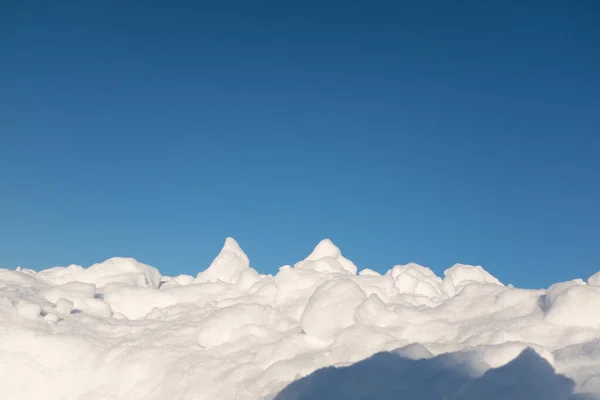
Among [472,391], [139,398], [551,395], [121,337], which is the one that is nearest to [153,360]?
[139,398]

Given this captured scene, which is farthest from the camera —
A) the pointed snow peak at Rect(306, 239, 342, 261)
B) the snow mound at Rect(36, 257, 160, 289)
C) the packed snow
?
the pointed snow peak at Rect(306, 239, 342, 261)

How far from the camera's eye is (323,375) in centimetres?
1103

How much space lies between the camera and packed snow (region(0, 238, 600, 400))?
9.87 meters

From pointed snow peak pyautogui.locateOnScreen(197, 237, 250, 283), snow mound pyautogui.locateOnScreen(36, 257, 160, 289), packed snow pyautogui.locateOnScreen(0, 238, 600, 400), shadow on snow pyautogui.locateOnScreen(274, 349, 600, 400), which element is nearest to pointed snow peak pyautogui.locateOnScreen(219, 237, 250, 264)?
pointed snow peak pyautogui.locateOnScreen(197, 237, 250, 283)

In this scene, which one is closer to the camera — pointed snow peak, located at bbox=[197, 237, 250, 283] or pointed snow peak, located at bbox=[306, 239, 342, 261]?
pointed snow peak, located at bbox=[306, 239, 342, 261]

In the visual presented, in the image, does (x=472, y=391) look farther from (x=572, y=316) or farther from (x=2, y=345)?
(x=2, y=345)

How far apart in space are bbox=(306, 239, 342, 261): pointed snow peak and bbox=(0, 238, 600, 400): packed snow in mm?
2998

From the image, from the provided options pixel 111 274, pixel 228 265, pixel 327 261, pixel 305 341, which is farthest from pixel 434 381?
pixel 111 274

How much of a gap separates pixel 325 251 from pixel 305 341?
11.9 metres

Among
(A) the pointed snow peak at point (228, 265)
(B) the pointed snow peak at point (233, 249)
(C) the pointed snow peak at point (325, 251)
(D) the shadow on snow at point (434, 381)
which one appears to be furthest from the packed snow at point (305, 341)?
(B) the pointed snow peak at point (233, 249)

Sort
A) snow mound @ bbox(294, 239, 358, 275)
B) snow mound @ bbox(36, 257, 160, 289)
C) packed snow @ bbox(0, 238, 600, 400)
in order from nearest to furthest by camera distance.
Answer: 1. packed snow @ bbox(0, 238, 600, 400)
2. snow mound @ bbox(294, 239, 358, 275)
3. snow mound @ bbox(36, 257, 160, 289)

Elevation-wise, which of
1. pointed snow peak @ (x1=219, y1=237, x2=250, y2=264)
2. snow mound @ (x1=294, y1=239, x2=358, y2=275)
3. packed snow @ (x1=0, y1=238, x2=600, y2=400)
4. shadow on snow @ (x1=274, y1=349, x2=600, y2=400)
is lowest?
shadow on snow @ (x1=274, y1=349, x2=600, y2=400)

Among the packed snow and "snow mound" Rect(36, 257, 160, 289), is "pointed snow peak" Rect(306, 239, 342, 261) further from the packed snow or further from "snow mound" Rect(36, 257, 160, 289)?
"snow mound" Rect(36, 257, 160, 289)

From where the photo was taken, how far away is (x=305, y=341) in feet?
43.0
